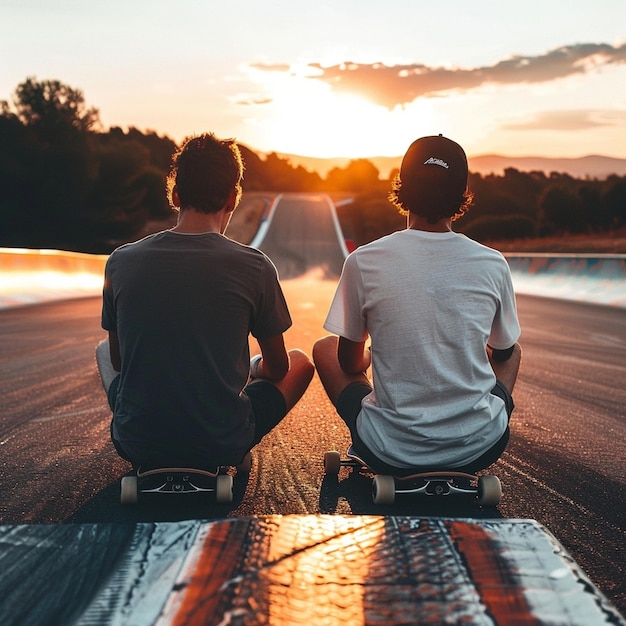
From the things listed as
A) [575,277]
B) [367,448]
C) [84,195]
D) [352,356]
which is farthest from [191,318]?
[84,195]

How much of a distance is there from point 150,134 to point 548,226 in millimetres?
52711

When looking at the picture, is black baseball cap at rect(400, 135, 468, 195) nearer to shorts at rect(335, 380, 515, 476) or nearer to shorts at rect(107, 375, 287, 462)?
shorts at rect(335, 380, 515, 476)

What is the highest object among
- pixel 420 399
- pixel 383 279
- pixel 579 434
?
pixel 383 279

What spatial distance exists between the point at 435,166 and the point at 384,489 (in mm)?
1476

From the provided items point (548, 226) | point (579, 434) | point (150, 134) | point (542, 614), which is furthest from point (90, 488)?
point (150, 134)

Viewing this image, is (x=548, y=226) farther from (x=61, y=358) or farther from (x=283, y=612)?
(x=283, y=612)

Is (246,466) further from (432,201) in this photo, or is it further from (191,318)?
(432,201)

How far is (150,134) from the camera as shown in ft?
314

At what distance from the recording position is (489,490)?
4.11 metres

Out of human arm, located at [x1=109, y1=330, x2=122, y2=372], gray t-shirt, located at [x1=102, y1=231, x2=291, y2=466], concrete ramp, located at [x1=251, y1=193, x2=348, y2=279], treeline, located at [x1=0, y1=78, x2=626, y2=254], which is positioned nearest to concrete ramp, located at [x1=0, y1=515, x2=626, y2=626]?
gray t-shirt, located at [x1=102, y1=231, x2=291, y2=466]

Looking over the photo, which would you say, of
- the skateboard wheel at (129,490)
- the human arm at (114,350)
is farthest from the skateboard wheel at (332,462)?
the human arm at (114,350)

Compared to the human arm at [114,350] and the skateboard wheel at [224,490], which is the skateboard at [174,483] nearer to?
the skateboard wheel at [224,490]

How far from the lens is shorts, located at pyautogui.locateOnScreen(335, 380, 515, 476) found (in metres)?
4.06

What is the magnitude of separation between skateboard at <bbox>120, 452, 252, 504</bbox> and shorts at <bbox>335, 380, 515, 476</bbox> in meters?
0.63
